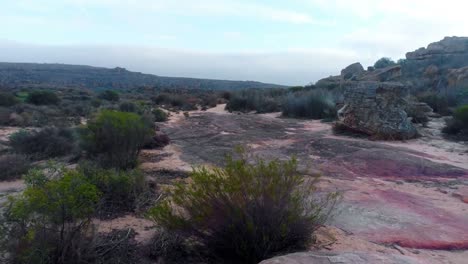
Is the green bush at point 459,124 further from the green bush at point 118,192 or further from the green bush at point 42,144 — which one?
the green bush at point 42,144

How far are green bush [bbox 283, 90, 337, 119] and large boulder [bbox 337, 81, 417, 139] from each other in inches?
178

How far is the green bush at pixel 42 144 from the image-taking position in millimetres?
10094

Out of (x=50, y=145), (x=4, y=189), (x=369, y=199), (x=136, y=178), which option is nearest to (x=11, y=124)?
(x=50, y=145)

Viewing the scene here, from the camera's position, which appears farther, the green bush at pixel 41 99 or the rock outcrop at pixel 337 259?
the green bush at pixel 41 99

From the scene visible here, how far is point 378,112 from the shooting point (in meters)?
14.1

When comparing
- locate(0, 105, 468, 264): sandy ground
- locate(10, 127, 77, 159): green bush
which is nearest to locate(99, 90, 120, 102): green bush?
locate(0, 105, 468, 264): sandy ground

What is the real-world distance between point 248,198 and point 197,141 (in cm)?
830

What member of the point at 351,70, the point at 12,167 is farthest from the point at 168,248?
the point at 351,70

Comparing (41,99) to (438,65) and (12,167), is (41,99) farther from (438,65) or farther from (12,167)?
(438,65)

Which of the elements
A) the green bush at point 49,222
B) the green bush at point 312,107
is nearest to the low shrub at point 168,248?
the green bush at point 49,222

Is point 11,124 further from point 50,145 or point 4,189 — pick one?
point 4,189

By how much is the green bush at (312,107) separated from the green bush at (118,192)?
14.5m

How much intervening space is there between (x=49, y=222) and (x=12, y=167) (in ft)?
15.3

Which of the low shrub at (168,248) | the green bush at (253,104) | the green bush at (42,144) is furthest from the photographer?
the green bush at (253,104)
